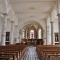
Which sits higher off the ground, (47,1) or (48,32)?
(47,1)

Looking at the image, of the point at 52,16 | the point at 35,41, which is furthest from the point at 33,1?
the point at 35,41

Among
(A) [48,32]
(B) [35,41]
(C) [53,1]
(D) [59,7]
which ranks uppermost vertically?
(C) [53,1]

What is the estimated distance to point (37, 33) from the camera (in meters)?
35.4

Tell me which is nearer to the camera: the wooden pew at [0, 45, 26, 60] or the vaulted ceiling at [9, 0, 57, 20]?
the wooden pew at [0, 45, 26, 60]

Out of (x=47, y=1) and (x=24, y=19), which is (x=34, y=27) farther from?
(x=47, y=1)

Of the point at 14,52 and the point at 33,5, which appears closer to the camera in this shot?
the point at 14,52

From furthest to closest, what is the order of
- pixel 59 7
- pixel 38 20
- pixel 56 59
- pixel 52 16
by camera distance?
pixel 38 20 → pixel 52 16 → pixel 59 7 → pixel 56 59

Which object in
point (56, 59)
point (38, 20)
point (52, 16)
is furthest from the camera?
point (38, 20)

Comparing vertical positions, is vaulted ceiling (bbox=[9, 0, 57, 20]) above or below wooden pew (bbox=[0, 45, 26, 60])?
above

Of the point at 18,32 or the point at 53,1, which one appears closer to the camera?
the point at 53,1

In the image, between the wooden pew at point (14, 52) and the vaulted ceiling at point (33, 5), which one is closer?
the wooden pew at point (14, 52)

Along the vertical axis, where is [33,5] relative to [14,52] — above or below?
above

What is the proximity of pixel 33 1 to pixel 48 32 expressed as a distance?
10.3m

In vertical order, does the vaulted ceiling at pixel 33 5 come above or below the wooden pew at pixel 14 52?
above
